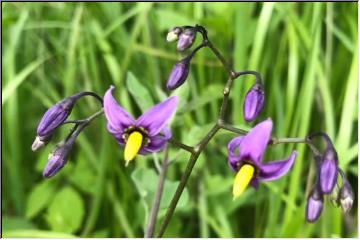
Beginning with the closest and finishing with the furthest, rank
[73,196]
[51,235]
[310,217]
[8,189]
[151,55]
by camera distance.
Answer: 1. [310,217]
2. [51,235]
3. [73,196]
4. [151,55]
5. [8,189]

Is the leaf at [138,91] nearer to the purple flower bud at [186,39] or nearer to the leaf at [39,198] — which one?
the purple flower bud at [186,39]

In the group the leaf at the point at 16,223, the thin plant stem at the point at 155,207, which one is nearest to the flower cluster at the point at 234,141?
the thin plant stem at the point at 155,207

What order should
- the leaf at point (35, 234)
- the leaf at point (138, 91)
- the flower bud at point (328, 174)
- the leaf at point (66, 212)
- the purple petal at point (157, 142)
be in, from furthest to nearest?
1. the leaf at point (66, 212)
2. the leaf at point (35, 234)
3. the leaf at point (138, 91)
4. the purple petal at point (157, 142)
5. the flower bud at point (328, 174)

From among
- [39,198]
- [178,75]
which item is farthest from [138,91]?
[39,198]

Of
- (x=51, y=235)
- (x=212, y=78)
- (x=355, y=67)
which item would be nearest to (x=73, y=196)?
(x=51, y=235)

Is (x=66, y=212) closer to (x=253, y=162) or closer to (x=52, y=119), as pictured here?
(x=52, y=119)

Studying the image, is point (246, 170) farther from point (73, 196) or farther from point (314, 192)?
point (73, 196)
